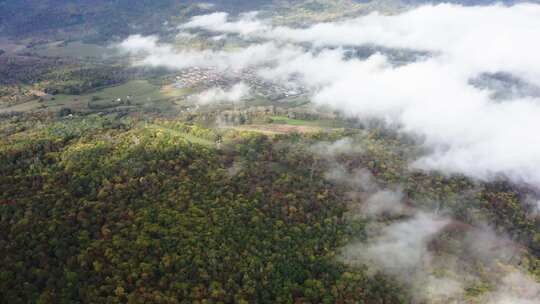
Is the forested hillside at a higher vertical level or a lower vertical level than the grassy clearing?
lower

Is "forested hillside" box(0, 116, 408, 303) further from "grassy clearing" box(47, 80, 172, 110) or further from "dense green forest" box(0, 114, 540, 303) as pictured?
"grassy clearing" box(47, 80, 172, 110)

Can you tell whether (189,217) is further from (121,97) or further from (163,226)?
(121,97)

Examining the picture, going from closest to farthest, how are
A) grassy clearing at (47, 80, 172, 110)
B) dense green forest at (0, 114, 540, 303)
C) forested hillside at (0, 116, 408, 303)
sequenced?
forested hillside at (0, 116, 408, 303) < dense green forest at (0, 114, 540, 303) < grassy clearing at (47, 80, 172, 110)

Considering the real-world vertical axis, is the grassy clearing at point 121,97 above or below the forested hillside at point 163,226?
above

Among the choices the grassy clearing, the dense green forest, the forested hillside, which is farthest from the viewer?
the grassy clearing

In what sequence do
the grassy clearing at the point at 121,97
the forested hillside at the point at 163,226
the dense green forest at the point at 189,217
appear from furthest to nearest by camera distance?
the grassy clearing at the point at 121,97 < the dense green forest at the point at 189,217 < the forested hillside at the point at 163,226

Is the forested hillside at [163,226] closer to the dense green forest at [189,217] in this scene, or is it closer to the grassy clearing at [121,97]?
the dense green forest at [189,217]

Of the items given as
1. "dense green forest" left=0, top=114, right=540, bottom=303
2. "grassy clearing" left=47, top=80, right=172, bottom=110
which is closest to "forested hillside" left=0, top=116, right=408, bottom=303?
"dense green forest" left=0, top=114, right=540, bottom=303

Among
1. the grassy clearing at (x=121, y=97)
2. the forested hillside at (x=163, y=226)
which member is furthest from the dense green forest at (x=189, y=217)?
the grassy clearing at (x=121, y=97)

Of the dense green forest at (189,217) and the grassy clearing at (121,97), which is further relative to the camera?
the grassy clearing at (121,97)

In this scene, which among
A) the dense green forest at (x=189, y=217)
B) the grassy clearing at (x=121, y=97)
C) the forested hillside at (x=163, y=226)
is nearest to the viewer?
the forested hillside at (x=163, y=226)
